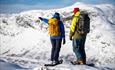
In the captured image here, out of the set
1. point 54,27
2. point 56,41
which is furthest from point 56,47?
point 54,27

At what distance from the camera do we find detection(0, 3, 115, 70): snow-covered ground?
64.8 metres

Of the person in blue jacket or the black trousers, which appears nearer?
the person in blue jacket

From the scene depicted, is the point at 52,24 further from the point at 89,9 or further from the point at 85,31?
the point at 89,9

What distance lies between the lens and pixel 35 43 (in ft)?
236

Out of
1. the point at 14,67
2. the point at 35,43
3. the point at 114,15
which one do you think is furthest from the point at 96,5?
the point at 14,67

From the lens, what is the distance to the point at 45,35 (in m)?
71.6

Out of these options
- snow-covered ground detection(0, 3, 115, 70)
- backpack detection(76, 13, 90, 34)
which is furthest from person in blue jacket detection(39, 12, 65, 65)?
snow-covered ground detection(0, 3, 115, 70)

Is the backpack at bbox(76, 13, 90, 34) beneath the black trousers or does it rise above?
above

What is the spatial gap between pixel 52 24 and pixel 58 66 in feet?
4.43

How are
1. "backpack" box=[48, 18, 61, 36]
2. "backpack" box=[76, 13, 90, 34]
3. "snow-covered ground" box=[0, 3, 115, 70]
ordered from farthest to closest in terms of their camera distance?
"snow-covered ground" box=[0, 3, 115, 70] < "backpack" box=[48, 18, 61, 36] < "backpack" box=[76, 13, 90, 34]

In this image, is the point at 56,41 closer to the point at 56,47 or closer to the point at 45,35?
the point at 56,47

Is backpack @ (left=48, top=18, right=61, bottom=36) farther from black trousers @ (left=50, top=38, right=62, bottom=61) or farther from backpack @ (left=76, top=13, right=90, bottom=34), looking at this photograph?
backpack @ (left=76, top=13, right=90, bottom=34)

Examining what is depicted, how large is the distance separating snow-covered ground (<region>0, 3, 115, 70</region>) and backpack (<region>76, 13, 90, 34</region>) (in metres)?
48.2

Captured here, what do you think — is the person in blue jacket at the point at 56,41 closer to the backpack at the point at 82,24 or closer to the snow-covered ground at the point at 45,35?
the backpack at the point at 82,24
